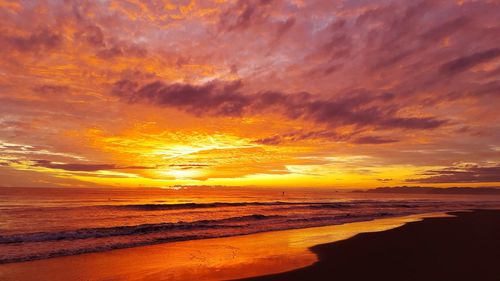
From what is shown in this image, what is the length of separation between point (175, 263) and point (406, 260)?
964 cm

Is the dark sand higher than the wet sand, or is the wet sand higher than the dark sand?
the dark sand

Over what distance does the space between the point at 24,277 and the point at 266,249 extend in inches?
416

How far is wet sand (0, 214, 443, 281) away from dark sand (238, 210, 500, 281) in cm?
114

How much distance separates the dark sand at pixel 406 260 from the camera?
11188mm

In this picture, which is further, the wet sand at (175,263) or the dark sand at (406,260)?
the wet sand at (175,263)

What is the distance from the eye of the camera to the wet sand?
1193 cm

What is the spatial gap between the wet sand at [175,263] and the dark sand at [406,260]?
114 centimetres

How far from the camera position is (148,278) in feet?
37.7

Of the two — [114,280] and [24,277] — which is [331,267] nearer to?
[114,280]

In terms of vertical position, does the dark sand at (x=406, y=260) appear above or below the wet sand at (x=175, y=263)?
above

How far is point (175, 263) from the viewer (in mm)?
14023

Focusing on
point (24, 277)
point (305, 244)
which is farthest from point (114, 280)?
point (305, 244)

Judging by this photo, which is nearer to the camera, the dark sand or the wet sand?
the dark sand

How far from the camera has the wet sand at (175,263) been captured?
11.9 meters
